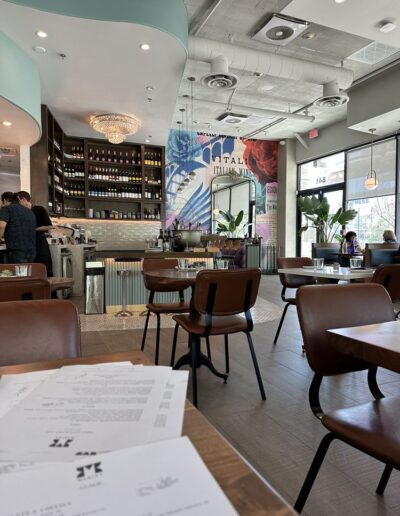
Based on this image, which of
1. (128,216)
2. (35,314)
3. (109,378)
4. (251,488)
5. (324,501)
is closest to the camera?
(251,488)

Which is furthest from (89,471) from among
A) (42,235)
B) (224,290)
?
(42,235)

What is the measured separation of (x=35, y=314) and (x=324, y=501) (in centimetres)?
144

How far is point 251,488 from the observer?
0.43 meters

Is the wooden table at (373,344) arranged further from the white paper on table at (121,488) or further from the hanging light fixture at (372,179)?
the hanging light fixture at (372,179)

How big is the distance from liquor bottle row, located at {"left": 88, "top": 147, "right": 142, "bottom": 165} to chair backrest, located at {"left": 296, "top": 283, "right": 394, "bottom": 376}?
8.21 meters

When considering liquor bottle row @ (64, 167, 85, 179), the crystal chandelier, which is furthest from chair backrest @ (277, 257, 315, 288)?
liquor bottle row @ (64, 167, 85, 179)

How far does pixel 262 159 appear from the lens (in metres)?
11.8

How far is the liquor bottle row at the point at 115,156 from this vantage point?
8.93 metres

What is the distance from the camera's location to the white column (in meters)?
6.38

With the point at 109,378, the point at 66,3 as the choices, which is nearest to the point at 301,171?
the point at 66,3

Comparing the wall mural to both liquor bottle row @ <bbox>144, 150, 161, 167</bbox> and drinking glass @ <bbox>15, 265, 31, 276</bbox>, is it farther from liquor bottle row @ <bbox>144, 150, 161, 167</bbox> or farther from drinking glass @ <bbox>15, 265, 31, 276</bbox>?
drinking glass @ <bbox>15, 265, 31, 276</bbox>

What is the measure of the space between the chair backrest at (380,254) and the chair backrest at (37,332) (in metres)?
6.46

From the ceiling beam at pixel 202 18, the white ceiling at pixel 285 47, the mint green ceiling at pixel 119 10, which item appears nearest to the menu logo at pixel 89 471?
the mint green ceiling at pixel 119 10

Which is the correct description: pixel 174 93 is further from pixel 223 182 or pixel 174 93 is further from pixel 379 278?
pixel 223 182
